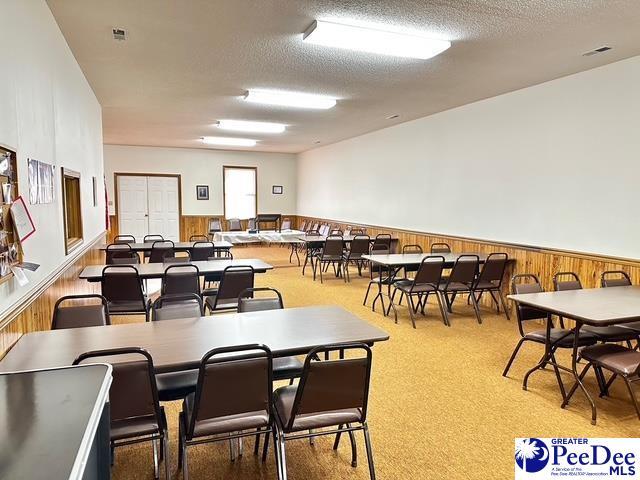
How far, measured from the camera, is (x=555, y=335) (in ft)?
10.9

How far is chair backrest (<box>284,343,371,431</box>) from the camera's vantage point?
1867 mm

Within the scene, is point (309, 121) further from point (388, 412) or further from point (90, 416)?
point (90, 416)

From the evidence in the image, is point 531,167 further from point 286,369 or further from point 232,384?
point 232,384

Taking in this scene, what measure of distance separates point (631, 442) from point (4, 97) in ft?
13.3

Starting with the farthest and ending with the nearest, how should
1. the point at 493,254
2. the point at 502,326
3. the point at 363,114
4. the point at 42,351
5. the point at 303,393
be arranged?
the point at 363,114
the point at 493,254
the point at 502,326
the point at 42,351
the point at 303,393

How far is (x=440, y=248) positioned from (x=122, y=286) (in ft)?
15.5

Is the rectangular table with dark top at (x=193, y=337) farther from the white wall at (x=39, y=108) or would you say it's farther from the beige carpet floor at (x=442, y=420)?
the beige carpet floor at (x=442, y=420)

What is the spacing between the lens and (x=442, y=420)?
279 centimetres

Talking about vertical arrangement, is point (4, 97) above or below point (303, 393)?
above

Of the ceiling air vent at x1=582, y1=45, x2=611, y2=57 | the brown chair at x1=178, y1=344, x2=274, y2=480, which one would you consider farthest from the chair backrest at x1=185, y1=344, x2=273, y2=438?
the ceiling air vent at x1=582, y1=45, x2=611, y2=57

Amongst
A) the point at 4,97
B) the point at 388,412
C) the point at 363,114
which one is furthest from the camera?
the point at 363,114

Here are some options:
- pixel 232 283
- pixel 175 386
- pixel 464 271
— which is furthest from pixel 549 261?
pixel 175 386

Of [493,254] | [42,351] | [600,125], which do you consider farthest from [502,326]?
[42,351]

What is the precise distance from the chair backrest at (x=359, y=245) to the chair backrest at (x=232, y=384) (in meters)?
5.58
